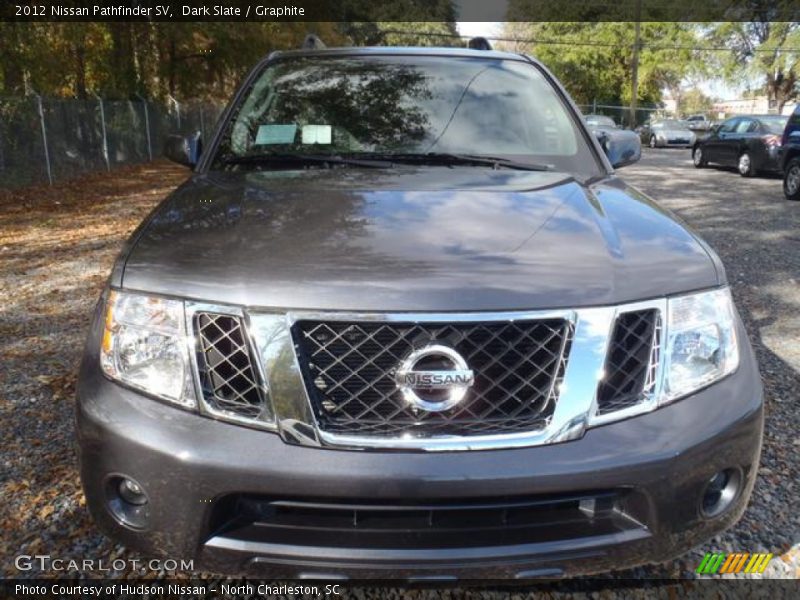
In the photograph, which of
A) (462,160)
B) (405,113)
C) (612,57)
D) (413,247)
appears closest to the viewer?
(413,247)

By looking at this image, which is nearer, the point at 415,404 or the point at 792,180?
the point at 415,404

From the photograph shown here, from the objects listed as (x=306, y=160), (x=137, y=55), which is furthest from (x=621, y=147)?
(x=137, y=55)

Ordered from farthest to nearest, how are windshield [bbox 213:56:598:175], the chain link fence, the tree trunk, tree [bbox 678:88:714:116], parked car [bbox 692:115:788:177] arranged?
tree [bbox 678:88:714:116] → the tree trunk → parked car [bbox 692:115:788:177] → the chain link fence → windshield [bbox 213:56:598:175]

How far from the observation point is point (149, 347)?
1748 millimetres

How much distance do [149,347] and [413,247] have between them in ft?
2.52

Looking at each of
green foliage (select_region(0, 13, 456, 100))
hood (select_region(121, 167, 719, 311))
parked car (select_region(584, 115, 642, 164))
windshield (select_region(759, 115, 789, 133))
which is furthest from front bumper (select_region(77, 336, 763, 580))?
windshield (select_region(759, 115, 789, 133))

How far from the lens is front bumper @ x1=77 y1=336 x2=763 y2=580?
1548 mm

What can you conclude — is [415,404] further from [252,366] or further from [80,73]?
[80,73]

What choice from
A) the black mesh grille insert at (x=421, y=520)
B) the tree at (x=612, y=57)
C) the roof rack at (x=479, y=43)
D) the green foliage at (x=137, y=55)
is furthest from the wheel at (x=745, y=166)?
the tree at (x=612, y=57)

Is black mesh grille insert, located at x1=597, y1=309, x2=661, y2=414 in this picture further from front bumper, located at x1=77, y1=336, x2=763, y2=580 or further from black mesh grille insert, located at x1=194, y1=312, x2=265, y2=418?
black mesh grille insert, located at x1=194, y1=312, x2=265, y2=418

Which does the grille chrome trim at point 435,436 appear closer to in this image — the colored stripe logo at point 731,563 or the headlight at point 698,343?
the headlight at point 698,343

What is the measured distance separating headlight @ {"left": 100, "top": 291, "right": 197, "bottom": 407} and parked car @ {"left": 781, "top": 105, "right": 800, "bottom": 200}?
12.2m

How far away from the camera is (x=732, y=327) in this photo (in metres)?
1.91

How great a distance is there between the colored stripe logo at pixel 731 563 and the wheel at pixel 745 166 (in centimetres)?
1529
